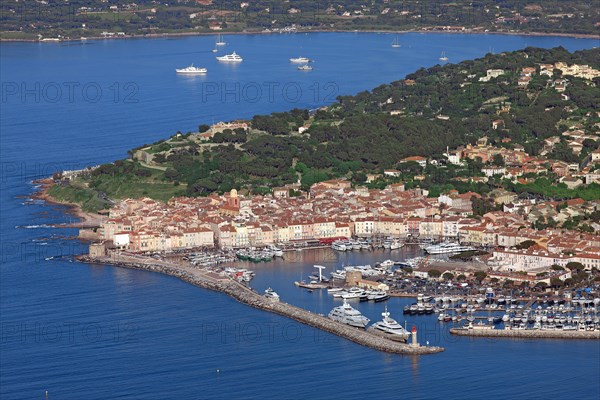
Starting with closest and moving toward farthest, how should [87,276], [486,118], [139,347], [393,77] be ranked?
[139,347]
[87,276]
[486,118]
[393,77]

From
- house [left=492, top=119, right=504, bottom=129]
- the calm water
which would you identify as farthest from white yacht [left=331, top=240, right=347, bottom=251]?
house [left=492, top=119, right=504, bottom=129]

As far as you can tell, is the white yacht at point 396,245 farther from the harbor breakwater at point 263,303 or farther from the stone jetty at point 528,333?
A: the stone jetty at point 528,333

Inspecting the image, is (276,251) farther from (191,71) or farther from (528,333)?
(191,71)

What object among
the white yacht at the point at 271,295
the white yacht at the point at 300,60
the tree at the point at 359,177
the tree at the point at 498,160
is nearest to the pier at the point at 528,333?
the white yacht at the point at 271,295

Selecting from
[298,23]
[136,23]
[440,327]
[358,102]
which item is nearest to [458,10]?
[298,23]

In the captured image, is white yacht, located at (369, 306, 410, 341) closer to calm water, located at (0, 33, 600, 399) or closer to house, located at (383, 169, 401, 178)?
calm water, located at (0, 33, 600, 399)

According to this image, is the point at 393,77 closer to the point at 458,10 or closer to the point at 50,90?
the point at 50,90
